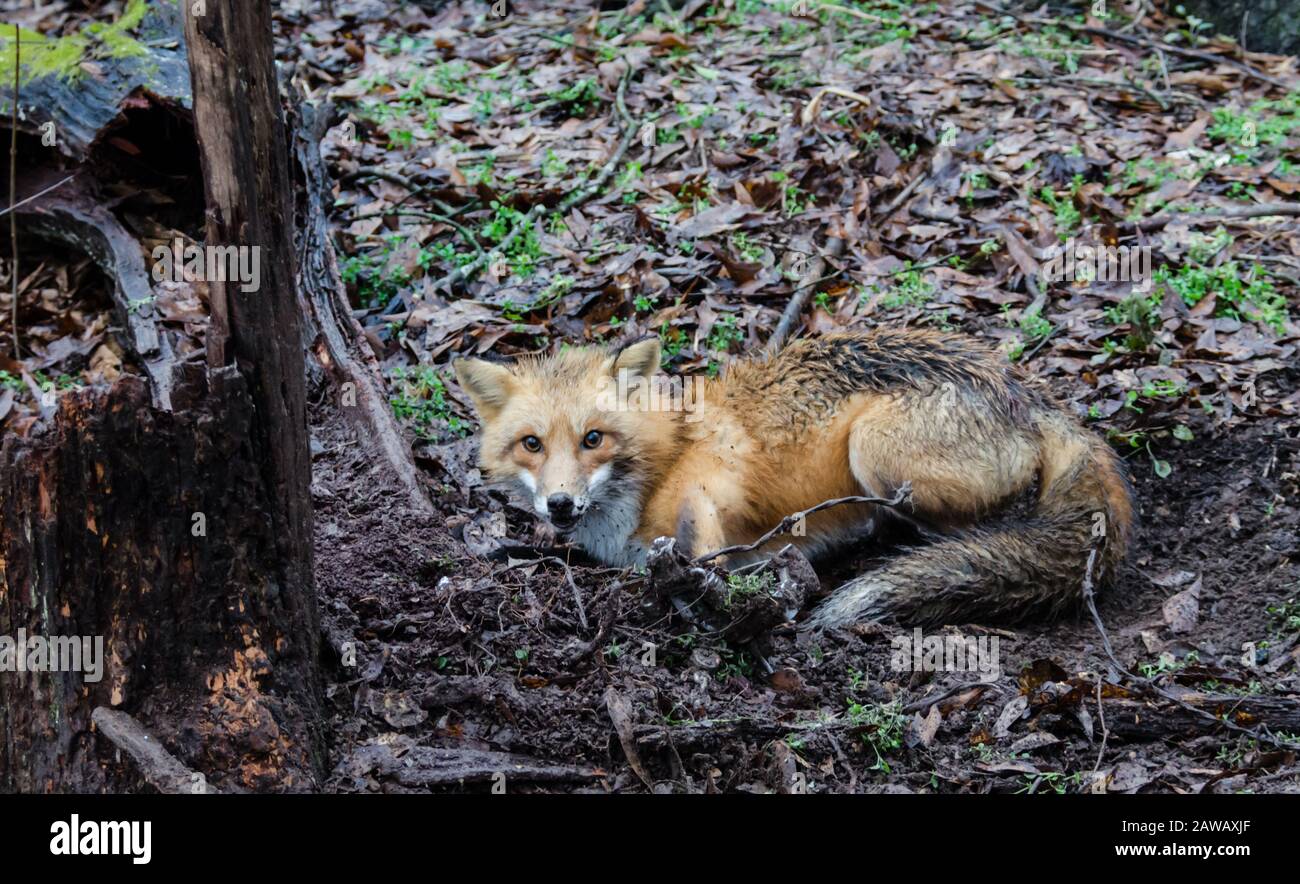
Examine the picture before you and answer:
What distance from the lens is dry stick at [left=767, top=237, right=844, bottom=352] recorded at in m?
8.34

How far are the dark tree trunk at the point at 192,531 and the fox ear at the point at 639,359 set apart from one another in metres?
2.64

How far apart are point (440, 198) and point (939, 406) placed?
216 inches

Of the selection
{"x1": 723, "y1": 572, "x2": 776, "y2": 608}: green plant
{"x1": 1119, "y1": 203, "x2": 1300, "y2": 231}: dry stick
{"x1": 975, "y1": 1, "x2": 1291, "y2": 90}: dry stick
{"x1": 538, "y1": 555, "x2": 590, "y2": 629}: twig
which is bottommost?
{"x1": 538, "y1": 555, "x2": 590, "y2": 629}: twig

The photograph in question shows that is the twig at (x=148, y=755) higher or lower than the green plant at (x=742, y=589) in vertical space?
lower

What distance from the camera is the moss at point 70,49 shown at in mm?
8492

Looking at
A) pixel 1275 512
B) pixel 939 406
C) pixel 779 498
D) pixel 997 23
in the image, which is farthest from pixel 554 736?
pixel 997 23

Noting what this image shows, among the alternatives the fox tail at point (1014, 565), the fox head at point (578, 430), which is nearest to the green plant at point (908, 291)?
the fox tail at point (1014, 565)

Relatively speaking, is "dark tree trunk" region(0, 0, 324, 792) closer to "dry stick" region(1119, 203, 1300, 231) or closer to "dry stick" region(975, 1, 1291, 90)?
"dry stick" region(1119, 203, 1300, 231)

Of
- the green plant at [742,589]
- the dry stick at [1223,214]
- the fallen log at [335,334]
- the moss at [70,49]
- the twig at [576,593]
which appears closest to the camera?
the green plant at [742,589]

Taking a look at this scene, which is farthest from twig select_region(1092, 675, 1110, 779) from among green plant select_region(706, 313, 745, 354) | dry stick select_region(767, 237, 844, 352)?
green plant select_region(706, 313, 745, 354)

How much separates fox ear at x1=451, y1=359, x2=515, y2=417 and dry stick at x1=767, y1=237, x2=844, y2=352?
2.12 meters

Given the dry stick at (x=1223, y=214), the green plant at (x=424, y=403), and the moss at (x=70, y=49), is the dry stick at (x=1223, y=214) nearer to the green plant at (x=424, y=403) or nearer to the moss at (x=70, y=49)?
the green plant at (x=424, y=403)

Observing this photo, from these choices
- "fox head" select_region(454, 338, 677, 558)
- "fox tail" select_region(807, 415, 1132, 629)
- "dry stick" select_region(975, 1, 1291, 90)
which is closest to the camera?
"fox tail" select_region(807, 415, 1132, 629)

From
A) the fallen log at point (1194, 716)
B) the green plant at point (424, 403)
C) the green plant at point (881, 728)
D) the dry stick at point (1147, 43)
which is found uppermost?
the dry stick at point (1147, 43)
